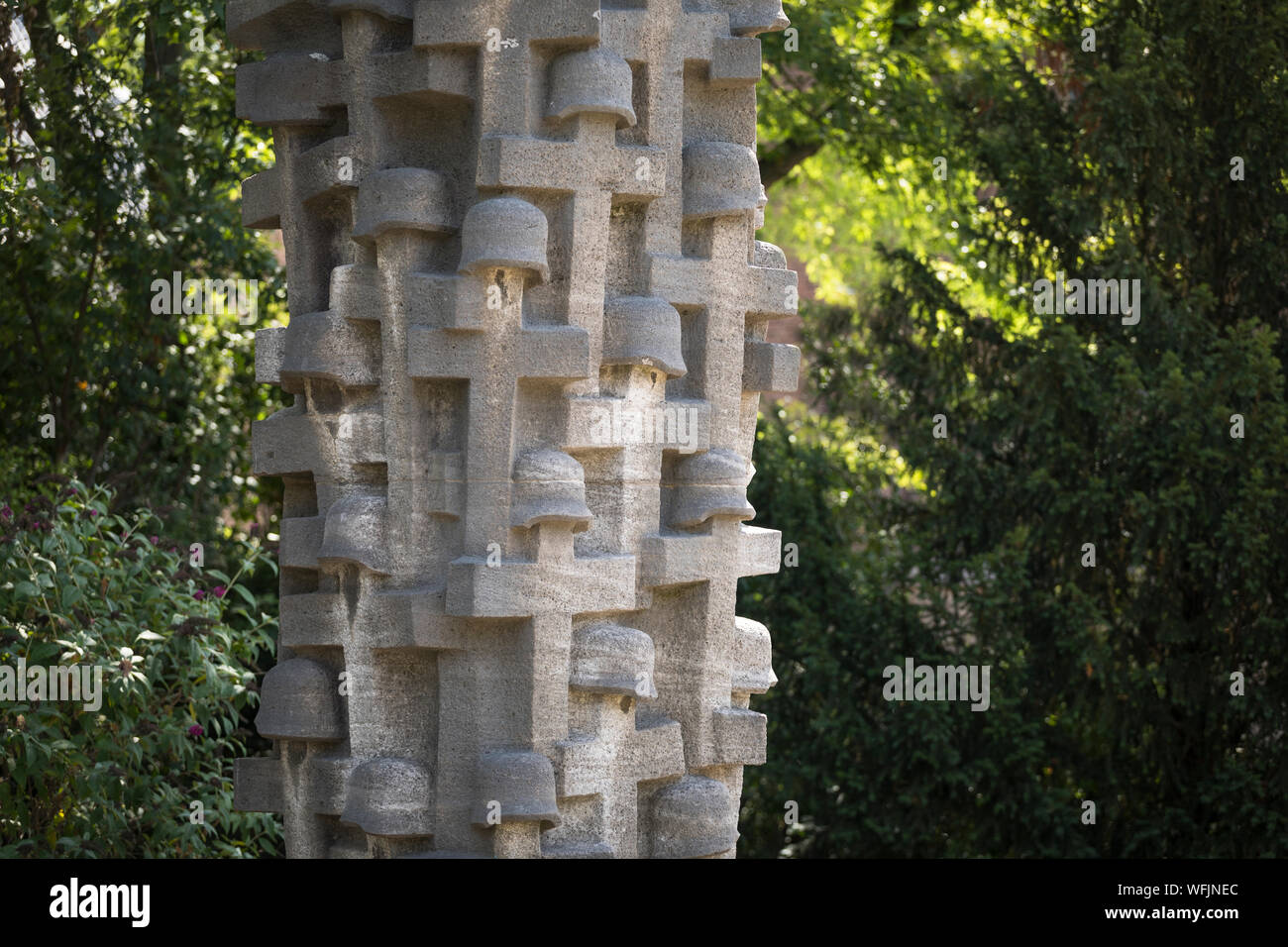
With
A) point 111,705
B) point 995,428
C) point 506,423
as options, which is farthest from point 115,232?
point 506,423

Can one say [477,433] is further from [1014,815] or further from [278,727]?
[1014,815]

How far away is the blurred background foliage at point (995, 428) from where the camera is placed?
8.59 meters

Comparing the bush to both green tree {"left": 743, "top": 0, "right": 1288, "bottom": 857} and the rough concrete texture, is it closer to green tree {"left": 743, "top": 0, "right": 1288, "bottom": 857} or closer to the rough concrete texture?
the rough concrete texture

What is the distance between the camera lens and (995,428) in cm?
955

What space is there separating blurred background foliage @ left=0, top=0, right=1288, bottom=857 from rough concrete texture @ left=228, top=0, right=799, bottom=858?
505cm

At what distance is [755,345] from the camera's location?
3676 mm

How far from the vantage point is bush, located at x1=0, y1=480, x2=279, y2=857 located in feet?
16.8

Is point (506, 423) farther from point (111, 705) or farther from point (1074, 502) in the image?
point (1074, 502)

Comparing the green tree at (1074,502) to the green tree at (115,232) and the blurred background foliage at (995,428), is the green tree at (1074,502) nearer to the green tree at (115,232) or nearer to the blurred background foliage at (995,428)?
the blurred background foliage at (995,428)

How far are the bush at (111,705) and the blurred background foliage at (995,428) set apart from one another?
2346 mm

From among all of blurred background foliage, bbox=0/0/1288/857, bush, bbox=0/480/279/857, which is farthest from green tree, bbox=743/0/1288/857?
bush, bbox=0/480/279/857

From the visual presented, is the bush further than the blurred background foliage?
No
